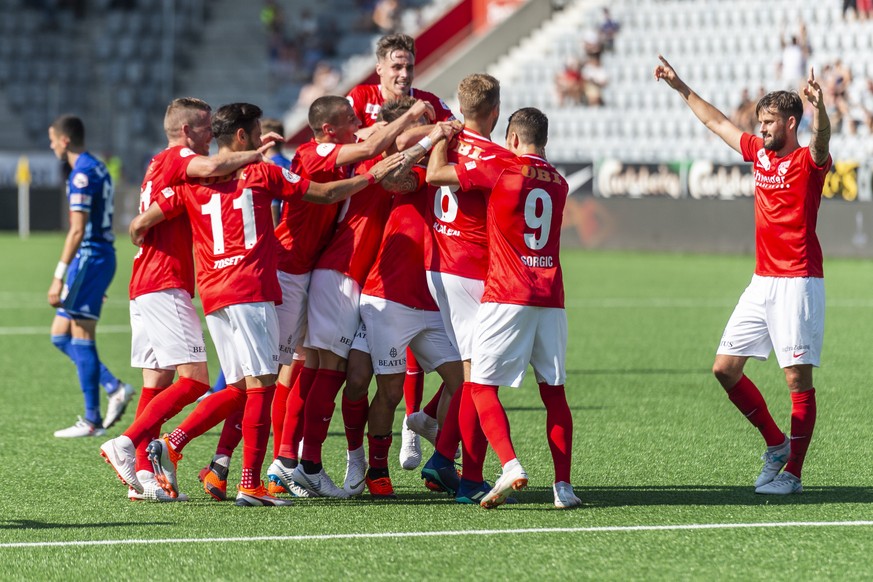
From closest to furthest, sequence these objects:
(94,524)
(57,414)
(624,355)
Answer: (94,524) → (57,414) → (624,355)

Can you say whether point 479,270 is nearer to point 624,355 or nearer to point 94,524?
point 94,524

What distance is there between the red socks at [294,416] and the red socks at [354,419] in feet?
0.74

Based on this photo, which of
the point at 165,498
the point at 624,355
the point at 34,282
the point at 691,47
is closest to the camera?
the point at 165,498

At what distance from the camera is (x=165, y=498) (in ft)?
21.9

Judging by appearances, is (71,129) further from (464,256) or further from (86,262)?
(464,256)

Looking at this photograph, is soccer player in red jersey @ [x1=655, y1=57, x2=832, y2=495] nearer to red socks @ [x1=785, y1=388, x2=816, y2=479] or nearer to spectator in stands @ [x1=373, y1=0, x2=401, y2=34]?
red socks @ [x1=785, y1=388, x2=816, y2=479]

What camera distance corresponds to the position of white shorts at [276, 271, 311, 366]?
6.92 meters

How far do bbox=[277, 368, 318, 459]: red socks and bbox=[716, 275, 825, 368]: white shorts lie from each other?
86.9 inches

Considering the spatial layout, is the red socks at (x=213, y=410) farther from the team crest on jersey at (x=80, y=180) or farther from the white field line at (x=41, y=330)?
the white field line at (x=41, y=330)

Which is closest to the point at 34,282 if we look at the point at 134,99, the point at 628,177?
Answer: the point at 628,177

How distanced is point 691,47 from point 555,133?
3680mm

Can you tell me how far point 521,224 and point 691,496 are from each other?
162 cm

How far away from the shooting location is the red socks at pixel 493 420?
20.6 feet

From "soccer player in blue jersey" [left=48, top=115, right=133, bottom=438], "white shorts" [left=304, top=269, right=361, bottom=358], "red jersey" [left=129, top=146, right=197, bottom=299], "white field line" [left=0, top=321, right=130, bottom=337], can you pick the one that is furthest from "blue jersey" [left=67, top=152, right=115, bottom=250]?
"white field line" [left=0, top=321, right=130, bottom=337]
